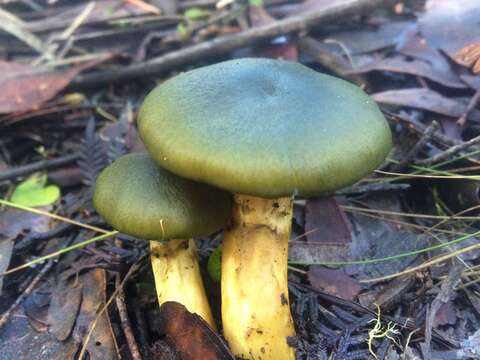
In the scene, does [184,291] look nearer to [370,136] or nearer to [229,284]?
[229,284]

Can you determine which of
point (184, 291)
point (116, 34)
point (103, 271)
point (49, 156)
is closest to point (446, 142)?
point (184, 291)

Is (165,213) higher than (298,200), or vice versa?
(165,213)

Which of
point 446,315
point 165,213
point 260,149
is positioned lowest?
point 446,315

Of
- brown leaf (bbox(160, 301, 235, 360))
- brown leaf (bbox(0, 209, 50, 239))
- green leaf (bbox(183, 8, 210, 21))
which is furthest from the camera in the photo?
green leaf (bbox(183, 8, 210, 21))

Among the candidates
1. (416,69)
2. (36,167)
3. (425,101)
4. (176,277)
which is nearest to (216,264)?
(176,277)

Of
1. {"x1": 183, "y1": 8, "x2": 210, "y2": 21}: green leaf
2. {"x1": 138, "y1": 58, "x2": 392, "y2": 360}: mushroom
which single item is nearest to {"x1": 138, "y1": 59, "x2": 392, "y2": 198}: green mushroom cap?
{"x1": 138, "y1": 58, "x2": 392, "y2": 360}: mushroom

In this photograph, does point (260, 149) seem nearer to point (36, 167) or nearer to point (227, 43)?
A: point (36, 167)

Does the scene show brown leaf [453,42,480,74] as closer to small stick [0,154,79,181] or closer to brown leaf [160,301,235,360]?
brown leaf [160,301,235,360]
